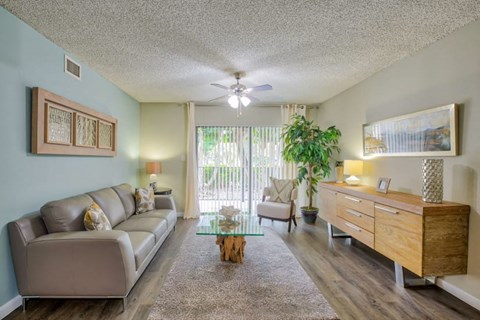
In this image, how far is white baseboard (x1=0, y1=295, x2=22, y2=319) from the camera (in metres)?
Result: 2.07

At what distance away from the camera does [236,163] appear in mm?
5812

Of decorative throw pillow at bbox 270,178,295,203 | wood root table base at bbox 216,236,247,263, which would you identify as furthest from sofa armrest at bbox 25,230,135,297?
decorative throw pillow at bbox 270,178,295,203

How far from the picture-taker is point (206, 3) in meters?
2.06

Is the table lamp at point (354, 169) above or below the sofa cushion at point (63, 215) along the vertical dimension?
above

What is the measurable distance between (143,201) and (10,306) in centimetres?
200

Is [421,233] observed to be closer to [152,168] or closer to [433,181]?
[433,181]

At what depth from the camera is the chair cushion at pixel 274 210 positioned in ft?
14.9

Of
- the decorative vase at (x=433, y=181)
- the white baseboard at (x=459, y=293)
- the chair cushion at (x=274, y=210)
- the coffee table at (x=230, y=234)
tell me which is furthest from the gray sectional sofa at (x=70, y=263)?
the white baseboard at (x=459, y=293)

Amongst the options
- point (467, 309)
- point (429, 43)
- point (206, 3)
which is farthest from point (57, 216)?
point (429, 43)

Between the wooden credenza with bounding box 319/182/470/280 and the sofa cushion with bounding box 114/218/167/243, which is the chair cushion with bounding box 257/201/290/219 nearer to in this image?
the wooden credenza with bounding box 319/182/470/280

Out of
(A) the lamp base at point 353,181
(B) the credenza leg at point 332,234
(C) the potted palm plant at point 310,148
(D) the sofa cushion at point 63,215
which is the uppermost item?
(C) the potted palm plant at point 310,148

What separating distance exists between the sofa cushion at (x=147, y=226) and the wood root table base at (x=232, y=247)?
804mm

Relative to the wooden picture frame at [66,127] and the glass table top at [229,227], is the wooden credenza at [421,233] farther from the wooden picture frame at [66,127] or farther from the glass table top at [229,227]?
the wooden picture frame at [66,127]

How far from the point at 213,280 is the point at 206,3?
2.67m
